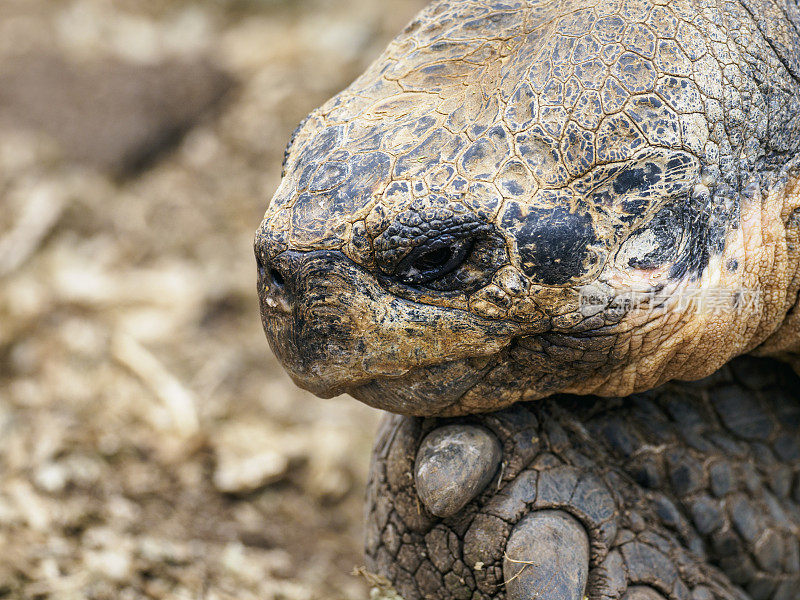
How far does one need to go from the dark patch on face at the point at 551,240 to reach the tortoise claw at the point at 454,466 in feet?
1.60

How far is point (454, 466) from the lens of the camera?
1926 mm

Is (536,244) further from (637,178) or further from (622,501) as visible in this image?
(622,501)

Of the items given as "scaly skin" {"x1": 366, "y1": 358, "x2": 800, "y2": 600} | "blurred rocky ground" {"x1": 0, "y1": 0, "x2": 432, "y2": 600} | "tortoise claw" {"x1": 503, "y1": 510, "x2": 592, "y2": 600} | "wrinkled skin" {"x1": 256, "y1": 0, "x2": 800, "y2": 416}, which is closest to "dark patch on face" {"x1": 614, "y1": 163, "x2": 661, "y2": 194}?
"wrinkled skin" {"x1": 256, "y1": 0, "x2": 800, "y2": 416}

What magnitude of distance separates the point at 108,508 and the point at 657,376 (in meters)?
2.40

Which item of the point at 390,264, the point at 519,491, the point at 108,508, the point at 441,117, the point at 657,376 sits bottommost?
the point at 108,508

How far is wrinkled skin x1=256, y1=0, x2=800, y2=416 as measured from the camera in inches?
64.9

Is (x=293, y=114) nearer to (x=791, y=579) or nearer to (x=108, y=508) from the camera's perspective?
(x=108, y=508)

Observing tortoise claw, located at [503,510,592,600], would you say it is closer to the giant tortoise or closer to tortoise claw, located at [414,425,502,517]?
the giant tortoise

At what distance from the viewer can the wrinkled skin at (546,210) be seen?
165 centimetres

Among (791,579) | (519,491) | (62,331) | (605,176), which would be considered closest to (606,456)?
(519,491)

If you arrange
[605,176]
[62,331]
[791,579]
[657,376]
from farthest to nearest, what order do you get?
1. [62,331]
2. [791,579]
3. [657,376]
4. [605,176]

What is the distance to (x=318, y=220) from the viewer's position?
1674 millimetres

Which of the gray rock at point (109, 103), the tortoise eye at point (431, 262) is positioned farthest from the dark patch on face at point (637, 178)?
the gray rock at point (109, 103)

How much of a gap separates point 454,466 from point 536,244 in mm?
567
